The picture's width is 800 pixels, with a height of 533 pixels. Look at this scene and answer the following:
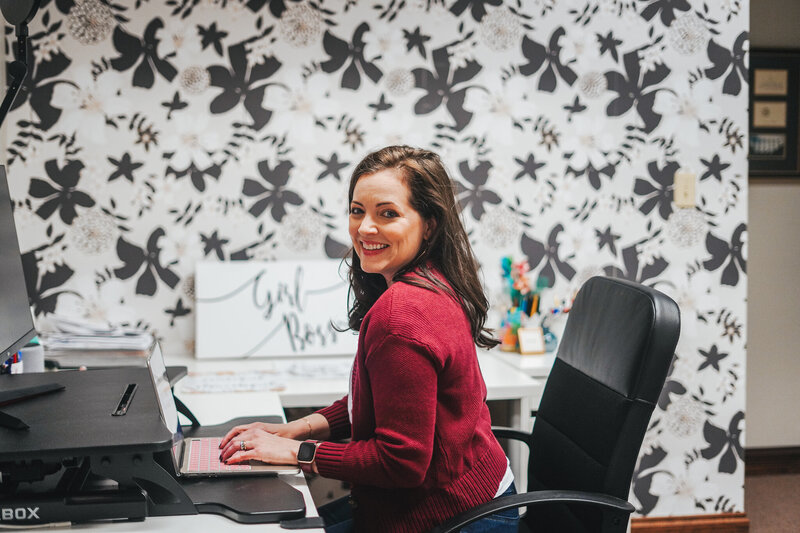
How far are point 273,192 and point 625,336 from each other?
146 centimetres

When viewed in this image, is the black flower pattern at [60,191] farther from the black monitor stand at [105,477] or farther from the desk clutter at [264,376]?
the black monitor stand at [105,477]

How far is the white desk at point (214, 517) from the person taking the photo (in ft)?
3.12

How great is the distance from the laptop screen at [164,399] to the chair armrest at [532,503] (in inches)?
17.8

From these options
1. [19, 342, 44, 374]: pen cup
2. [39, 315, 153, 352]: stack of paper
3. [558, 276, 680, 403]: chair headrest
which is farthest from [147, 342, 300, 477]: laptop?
[39, 315, 153, 352]: stack of paper

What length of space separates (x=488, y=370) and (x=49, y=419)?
1376 mm

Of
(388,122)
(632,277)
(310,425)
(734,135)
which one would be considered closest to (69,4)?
(388,122)

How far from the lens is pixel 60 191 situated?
91.8 inches

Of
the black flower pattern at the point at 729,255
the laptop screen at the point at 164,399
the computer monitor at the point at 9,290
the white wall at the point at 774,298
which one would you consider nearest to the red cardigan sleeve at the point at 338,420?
the laptop screen at the point at 164,399

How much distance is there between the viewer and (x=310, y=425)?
145 cm

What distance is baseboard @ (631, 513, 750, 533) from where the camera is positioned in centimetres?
264

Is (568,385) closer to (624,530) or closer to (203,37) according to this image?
(624,530)

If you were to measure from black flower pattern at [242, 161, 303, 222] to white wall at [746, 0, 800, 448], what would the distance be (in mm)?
2044

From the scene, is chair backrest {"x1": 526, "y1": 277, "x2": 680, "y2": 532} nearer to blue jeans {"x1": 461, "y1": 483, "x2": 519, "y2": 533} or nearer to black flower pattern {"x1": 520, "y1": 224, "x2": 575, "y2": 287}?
blue jeans {"x1": 461, "y1": 483, "x2": 519, "y2": 533}

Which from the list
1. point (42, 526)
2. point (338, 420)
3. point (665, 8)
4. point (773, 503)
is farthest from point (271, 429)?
point (773, 503)
